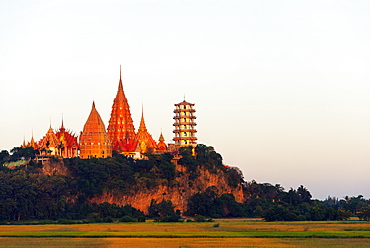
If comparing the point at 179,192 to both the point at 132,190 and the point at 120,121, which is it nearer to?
the point at 132,190

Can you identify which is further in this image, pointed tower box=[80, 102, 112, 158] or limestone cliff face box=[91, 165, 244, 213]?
pointed tower box=[80, 102, 112, 158]

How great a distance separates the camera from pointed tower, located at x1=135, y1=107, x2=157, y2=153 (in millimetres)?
146125

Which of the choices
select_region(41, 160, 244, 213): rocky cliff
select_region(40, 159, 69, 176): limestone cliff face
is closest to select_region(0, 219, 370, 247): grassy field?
select_region(41, 160, 244, 213): rocky cliff

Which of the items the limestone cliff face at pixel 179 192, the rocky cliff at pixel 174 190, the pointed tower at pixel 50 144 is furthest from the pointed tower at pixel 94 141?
the limestone cliff face at pixel 179 192

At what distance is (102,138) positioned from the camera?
140000 mm

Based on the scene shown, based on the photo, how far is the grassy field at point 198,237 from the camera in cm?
7144

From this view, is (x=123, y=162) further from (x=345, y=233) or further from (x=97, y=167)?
(x=345, y=233)

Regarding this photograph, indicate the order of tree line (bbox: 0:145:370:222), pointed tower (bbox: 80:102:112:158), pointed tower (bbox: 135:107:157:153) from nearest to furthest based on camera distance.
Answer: tree line (bbox: 0:145:370:222)
pointed tower (bbox: 80:102:112:158)
pointed tower (bbox: 135:107:157:153)

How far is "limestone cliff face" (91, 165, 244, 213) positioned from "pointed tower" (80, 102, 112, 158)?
13.6m

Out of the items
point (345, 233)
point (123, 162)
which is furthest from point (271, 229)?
point (123, 162)

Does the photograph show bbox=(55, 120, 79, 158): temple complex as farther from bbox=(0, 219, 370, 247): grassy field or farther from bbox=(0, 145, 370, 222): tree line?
bbox=(0, 219, 370, 247): grassy field

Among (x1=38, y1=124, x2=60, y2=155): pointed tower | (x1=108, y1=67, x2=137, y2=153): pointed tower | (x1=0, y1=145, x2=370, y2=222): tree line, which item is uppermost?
(x1=108, y1=67, x2=137, y2=153): pointed tower

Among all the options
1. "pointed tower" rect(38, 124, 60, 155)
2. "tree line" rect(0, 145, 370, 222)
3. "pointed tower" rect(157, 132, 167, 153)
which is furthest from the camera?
"pointed tower" rect(157, 132, 167, 153)

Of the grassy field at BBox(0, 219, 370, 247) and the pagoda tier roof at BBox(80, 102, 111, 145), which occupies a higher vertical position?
the pagoda tier roof at BBox(80, 102, 111, 145)
